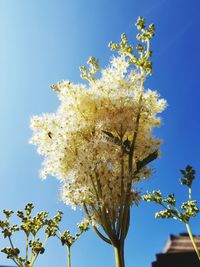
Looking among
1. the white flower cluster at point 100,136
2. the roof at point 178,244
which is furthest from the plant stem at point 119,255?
the roof at point 178,244

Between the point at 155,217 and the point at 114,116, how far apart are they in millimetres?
2329

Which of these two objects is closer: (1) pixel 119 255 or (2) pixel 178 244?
(1) pixel 119 255

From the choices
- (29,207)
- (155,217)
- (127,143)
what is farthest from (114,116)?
(29,207)

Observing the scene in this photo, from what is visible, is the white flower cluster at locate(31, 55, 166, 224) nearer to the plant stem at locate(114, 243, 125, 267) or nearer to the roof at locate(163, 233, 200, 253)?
the plant stem at locate(114, 243, 125, 267)

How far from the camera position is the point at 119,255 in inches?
264

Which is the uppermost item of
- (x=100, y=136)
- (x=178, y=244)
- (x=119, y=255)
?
(x=100, y=136)

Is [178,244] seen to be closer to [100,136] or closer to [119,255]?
[119,255]

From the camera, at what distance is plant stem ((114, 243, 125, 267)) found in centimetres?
669

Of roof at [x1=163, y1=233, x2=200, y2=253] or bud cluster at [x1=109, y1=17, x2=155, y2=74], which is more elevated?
bud cluster at [x1=109, y1=17, x2=155, y2=74]

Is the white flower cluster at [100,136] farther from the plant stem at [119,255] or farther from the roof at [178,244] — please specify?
the roof at [178,244]

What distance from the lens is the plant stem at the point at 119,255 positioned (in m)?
6.69

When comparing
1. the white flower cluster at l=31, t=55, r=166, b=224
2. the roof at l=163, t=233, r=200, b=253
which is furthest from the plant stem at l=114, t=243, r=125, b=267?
the roof at l=163, t=233, r=200, b=253

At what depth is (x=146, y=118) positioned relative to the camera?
873 cm

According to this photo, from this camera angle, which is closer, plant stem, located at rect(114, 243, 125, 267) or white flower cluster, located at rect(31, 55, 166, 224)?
plant stem, located at rect(114, 243, 125, 267)
